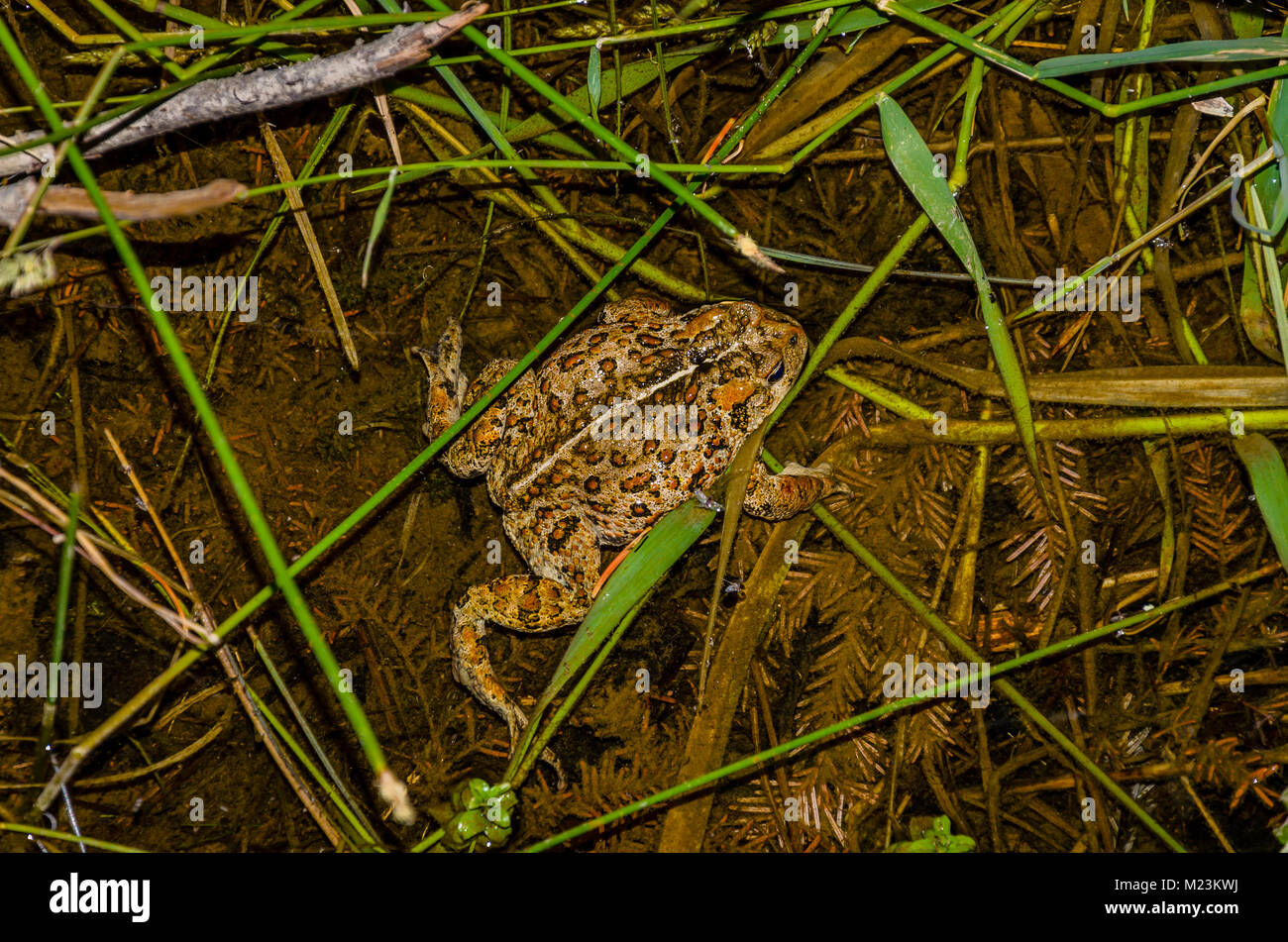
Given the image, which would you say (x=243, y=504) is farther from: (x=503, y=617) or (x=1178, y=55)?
(x=1178, y=55)

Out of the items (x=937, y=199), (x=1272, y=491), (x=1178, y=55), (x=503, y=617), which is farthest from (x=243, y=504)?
(x=1272, y=491)

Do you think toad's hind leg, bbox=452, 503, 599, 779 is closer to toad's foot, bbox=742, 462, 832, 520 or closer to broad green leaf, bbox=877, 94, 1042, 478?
toad's foot, bbox=742, 462, 832, 520

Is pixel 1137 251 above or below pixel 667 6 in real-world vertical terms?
below

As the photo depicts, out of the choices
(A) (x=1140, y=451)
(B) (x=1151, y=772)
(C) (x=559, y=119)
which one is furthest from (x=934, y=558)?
(C) (x=559, y=119)

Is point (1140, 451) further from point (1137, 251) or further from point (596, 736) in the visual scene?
point (596, 736)

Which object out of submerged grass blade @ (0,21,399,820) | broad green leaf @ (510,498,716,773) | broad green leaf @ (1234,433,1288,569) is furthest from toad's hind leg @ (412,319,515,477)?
broad green leaf @ (1234,433,1288,569)

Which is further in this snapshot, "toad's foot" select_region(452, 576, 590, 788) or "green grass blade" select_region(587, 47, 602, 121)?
"toad's foot" select_region(452, 576, 590, 788)
